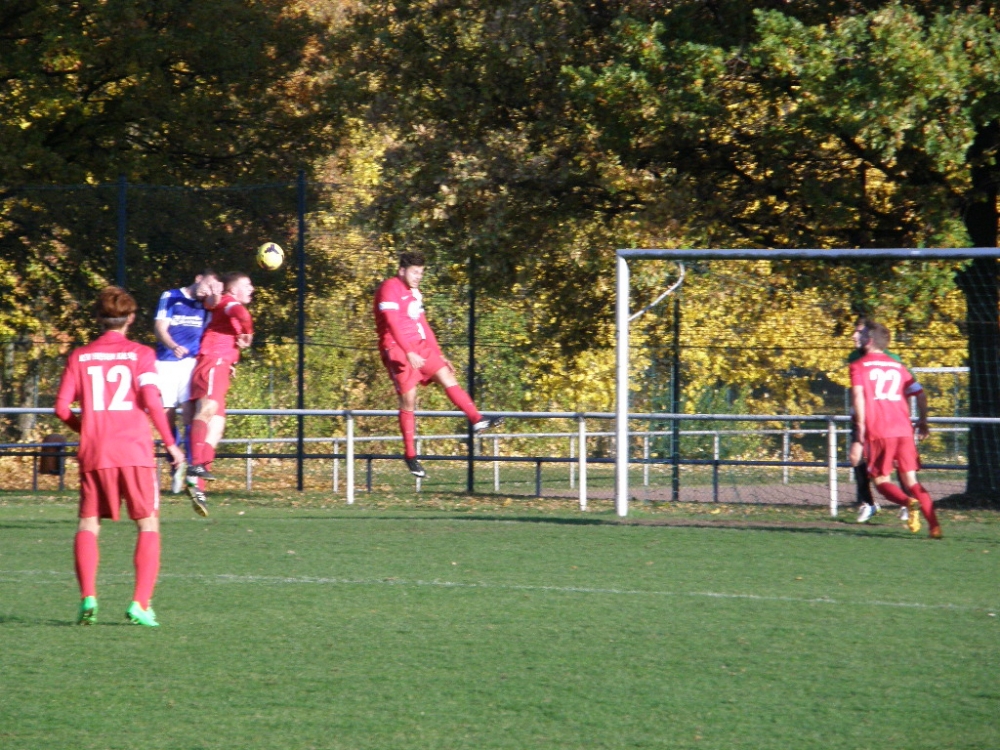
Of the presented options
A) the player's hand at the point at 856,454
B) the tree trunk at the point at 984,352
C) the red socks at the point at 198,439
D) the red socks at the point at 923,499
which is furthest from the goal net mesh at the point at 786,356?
the red socks at the point at 198,439

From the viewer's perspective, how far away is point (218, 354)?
40.1 feet

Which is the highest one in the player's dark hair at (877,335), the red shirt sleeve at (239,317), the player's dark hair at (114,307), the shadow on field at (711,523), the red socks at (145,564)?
the red shirt sleeve at (239,317)

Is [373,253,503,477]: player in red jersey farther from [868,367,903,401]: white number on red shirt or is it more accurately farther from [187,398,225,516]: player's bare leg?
[868,367,903,401]: white number on red shirt

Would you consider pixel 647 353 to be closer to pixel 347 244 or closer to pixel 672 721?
pixel 347 244

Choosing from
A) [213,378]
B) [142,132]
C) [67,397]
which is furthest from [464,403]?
[142,132]

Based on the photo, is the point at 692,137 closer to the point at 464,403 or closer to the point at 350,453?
the point at 464,403

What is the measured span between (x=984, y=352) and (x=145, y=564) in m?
10.2

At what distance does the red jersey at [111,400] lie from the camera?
21.7 ft

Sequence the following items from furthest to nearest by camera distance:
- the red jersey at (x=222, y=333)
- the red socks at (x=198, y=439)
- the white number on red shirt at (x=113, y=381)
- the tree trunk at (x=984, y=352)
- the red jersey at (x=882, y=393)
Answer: the tree trunk at (x=984, y=352)
the red jersey at (x=222, y=333)
the red socks at (x=198, y=439)
the red jersey at (x=882, y=393)
the white number on red shirt at (x=113, y=381)

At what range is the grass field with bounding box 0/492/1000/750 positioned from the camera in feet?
16.4

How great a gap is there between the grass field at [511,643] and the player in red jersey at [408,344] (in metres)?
1.42

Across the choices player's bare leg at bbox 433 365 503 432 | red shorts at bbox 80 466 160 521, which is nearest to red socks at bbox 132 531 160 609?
red shorts at bbox 80 466 160 521

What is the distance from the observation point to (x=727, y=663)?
6094 mm

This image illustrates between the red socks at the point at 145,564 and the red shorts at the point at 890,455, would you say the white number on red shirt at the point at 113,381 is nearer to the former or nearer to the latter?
the red socks at the point at 145,564
